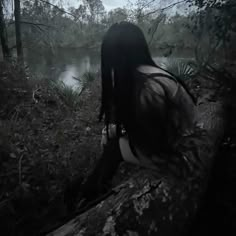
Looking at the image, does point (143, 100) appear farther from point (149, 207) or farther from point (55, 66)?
point (55, 66)

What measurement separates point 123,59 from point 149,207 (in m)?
0.83

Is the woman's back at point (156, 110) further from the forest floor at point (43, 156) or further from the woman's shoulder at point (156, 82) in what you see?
the forest floor at point (43, 156)

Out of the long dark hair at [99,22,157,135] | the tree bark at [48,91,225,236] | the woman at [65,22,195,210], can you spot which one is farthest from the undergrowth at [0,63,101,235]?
the long dark hair at [99,22,157,135]

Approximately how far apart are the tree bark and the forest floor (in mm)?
192

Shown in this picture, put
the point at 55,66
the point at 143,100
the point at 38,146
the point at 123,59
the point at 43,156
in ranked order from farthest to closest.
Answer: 1. the point at 55,66
2. the point at 38,146
3. the point at 43,156
4. the point at 123,59
5. the point at 143,100

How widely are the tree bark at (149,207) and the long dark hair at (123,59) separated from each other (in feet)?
1.26

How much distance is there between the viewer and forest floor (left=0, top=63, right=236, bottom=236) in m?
1.73

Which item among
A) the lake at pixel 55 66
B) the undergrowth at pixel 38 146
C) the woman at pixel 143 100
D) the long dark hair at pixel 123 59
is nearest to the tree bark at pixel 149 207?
the woman at pixel 143 100

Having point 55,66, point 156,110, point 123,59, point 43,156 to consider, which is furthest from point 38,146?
point 55,66

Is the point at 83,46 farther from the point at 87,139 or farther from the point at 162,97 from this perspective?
the point at 162,97

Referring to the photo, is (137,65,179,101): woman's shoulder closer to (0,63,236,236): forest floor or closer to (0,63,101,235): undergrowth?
(0,63,236,236): forest floor

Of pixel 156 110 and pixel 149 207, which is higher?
pixel 156 110

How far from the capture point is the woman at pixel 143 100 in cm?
141

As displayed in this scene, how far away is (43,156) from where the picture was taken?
119 inches
